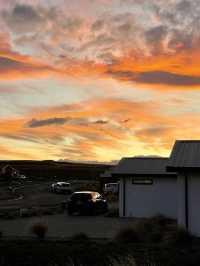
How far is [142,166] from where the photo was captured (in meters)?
32.4

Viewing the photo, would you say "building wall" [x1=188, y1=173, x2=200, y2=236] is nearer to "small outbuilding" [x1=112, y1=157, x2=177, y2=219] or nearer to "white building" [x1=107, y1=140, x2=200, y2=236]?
"white building" [x1=107, y1=140, x2=200, y2=236]

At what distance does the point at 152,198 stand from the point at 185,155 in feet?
36.4

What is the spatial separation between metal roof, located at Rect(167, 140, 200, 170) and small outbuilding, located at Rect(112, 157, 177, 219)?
894cm

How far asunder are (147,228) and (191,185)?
269 cm

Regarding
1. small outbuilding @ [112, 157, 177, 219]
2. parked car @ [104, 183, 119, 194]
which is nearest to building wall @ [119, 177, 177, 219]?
small outbuilding @ [112, 157, 177, 219]

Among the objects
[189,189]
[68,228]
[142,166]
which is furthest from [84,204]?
[189,189]

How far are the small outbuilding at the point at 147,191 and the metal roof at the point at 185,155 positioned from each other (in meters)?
8.94

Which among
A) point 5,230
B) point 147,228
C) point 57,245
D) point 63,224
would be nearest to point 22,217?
point 63,224

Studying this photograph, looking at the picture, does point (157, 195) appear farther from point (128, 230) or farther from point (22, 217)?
point (128, 230)

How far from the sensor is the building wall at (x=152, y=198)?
31031 mm

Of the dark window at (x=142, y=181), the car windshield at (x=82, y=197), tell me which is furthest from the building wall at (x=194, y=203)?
the car windshield at (x=82, y=197)

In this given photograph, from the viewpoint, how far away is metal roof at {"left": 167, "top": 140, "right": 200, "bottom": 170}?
19812 mm

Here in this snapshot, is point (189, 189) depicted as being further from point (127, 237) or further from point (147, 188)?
point (147, 188)

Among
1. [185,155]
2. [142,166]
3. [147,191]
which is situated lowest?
[147,191]
